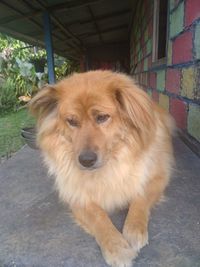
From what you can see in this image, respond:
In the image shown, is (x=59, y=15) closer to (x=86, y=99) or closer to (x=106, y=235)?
(x=86, y=99)

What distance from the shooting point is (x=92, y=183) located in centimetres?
206

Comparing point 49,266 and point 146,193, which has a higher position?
point 146,193

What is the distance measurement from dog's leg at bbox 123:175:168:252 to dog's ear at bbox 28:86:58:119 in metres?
0.89

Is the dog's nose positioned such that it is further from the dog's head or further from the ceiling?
the ceiling

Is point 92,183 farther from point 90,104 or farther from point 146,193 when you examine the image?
point 90,104

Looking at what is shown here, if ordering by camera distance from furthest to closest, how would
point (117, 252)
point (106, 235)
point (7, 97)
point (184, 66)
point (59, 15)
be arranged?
point (7, 97)
point (59, 15)
point (184, 66)
point (106, 235)
point (117, 252)

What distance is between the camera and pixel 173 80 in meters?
3.39

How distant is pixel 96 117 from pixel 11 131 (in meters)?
4.65

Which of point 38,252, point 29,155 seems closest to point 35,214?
point 38,252

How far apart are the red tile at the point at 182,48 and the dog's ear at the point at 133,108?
3.34 feet

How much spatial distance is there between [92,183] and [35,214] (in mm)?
444

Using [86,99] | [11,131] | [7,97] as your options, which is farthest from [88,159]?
[7,97]

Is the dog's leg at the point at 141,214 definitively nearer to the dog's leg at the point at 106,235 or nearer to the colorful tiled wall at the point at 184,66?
the dog's leg at the point at 106,235

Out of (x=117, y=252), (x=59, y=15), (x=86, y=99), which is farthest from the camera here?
(x=59, y=15)
